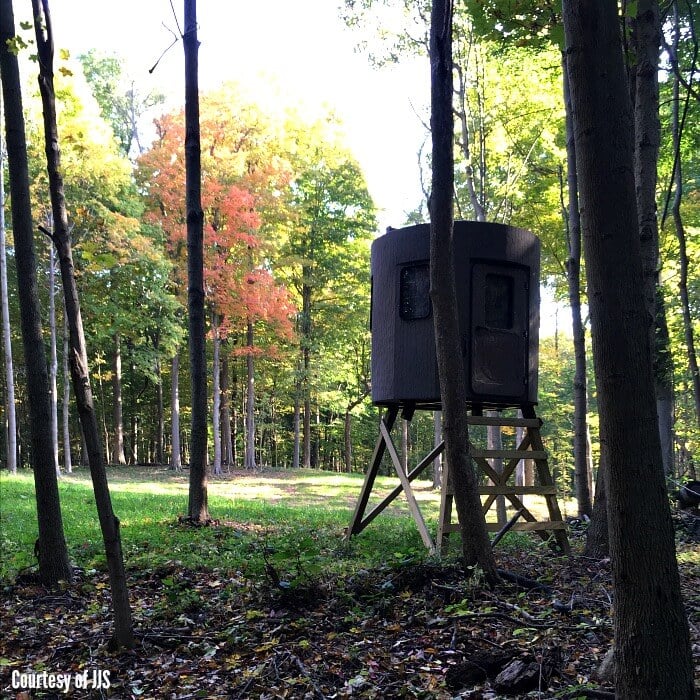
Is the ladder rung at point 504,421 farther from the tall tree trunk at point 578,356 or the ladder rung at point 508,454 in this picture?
the tall tree trunk at point 578,356

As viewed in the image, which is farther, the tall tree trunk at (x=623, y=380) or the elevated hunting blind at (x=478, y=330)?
the elevated hunting blind at (x=478, y=330)

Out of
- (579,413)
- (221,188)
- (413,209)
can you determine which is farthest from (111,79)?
(579,413)

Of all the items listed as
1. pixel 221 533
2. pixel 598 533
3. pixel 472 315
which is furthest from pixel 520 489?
pixel 221 533

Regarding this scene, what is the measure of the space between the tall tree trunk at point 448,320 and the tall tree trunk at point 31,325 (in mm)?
3666

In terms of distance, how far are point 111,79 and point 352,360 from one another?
17370 millimetres

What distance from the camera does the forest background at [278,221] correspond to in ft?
39.3

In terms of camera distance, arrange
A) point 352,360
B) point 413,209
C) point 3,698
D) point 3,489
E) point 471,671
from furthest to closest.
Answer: point 352,360, point 413,209, point 3,489, point 3,698, point 471,671

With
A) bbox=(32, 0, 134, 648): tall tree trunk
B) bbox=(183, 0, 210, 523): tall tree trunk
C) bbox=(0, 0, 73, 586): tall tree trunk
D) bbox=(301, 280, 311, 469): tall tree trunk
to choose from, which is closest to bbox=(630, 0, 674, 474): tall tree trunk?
bbox=(32, 0, 134, 648): tall tree trunk

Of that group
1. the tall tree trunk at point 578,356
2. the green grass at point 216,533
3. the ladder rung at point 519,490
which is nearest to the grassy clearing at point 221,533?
the green grass at point 216,533

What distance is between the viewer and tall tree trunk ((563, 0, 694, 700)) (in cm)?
200

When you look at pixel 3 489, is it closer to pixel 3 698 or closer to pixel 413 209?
pixel 3 698

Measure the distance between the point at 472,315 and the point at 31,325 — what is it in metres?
4.34

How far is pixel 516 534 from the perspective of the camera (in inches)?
318

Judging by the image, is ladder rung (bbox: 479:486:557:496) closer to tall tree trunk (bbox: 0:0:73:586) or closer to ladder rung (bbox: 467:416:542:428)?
ladder rung (bbox: 467:416:542:428)
